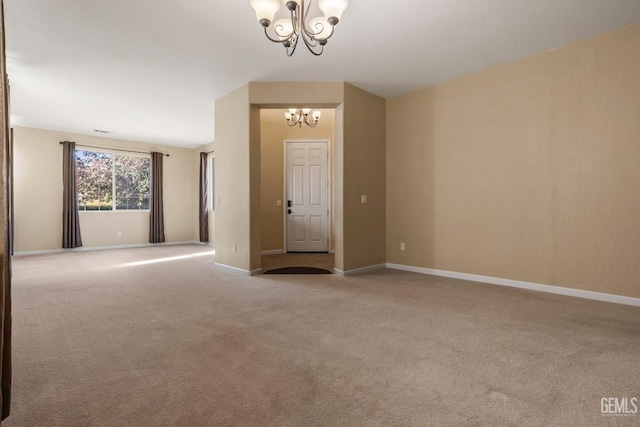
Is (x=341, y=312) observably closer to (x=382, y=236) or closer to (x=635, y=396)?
(x=635, y=396)

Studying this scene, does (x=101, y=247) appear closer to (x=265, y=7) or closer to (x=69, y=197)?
(x=69, y=197)

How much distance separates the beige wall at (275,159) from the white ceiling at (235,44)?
1784mm

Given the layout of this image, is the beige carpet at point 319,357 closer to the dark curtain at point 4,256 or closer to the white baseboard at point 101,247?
the dark curtain at point 4,256

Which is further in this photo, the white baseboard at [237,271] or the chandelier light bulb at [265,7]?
the white baseboard at [237,271]

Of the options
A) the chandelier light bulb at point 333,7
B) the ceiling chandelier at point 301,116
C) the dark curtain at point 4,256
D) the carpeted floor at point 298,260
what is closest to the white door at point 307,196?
the carpeted floor at point 298,260

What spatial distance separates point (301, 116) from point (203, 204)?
163 inches

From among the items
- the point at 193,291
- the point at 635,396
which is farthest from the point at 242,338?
the point at 635,396

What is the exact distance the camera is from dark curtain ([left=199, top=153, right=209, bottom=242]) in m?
8.75

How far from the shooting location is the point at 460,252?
4.48 m

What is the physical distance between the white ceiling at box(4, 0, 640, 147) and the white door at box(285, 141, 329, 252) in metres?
2.26

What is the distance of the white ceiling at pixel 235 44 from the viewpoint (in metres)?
2.93

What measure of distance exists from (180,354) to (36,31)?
149 inches

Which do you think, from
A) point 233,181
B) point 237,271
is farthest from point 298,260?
point 233,181

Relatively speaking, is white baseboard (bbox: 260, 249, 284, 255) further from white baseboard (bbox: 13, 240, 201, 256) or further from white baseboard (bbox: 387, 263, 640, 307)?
white baseboard (bbox: 13, 240, 201, 256)
